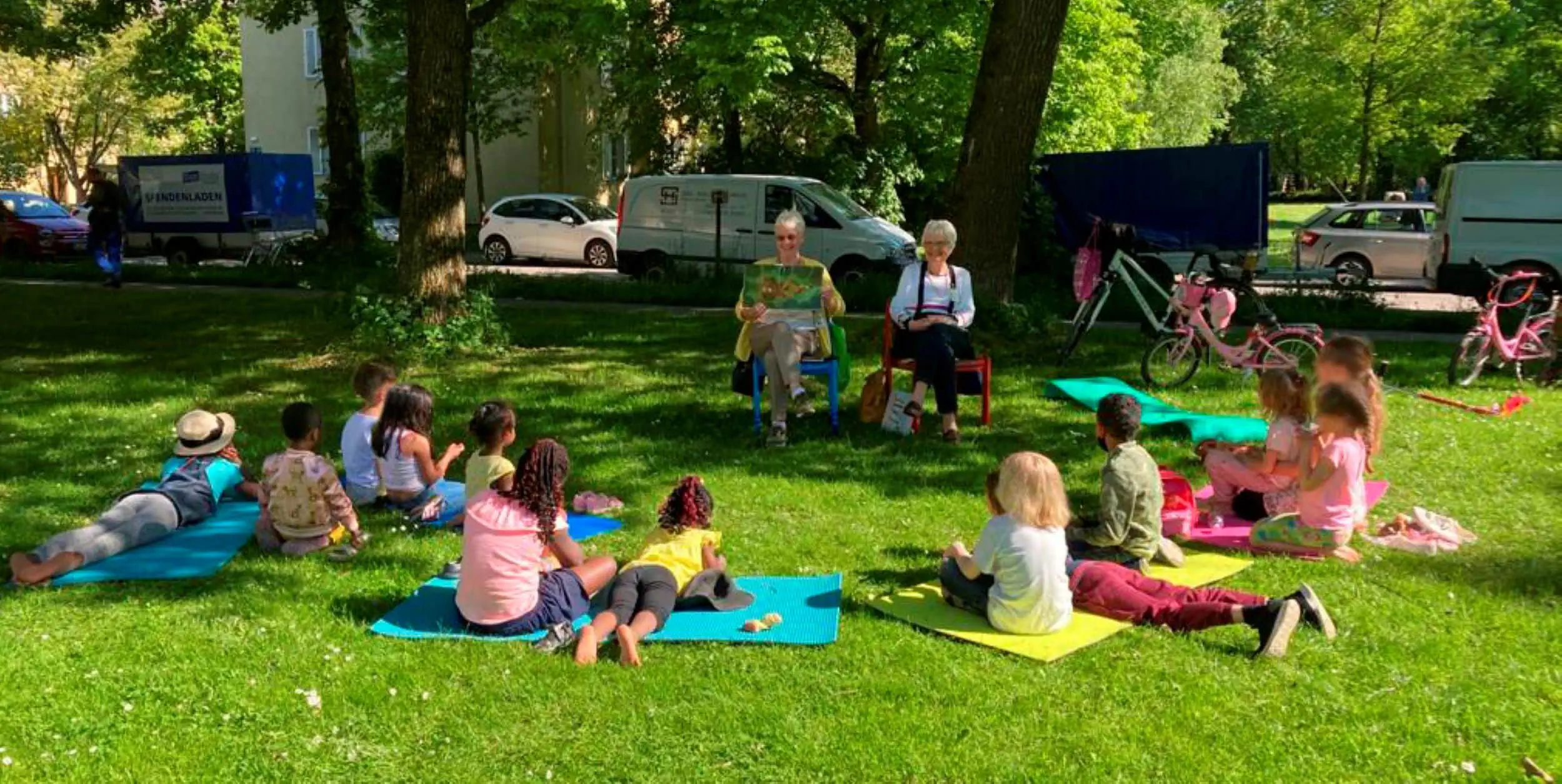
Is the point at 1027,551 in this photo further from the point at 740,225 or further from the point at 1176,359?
Result: the point at 740,225

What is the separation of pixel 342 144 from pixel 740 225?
6.87 metres

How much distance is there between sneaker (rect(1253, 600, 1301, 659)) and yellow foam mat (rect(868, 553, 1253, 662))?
53cm

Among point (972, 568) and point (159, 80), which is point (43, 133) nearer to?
point (159, 80)

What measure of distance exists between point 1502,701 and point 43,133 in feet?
189

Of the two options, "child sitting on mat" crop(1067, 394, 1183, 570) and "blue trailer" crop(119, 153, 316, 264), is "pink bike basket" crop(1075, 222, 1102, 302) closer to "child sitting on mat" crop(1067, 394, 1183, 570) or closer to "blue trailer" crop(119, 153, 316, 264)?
"child sitting on mat" crop(1067, 394, 1183, 570)

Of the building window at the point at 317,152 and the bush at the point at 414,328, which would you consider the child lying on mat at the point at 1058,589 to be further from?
the building window at the point at 317,152

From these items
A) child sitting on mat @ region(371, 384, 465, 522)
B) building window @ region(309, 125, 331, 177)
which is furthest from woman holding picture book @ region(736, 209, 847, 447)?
building window @ region(309, 125, 331, 177)

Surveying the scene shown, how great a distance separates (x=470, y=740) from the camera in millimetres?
3900

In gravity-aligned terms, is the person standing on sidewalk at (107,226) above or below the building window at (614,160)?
below

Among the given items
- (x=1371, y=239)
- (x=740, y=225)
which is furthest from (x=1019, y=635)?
(x=1371, y=239)

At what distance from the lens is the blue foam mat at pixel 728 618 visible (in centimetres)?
470

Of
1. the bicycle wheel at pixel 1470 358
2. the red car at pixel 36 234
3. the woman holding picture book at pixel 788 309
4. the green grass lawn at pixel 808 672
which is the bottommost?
the green grass lawn at pixel 808 672

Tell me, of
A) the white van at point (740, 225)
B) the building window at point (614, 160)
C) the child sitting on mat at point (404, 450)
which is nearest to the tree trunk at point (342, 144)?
the white van at point (740, 225)

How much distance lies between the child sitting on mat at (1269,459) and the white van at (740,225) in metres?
10.8
